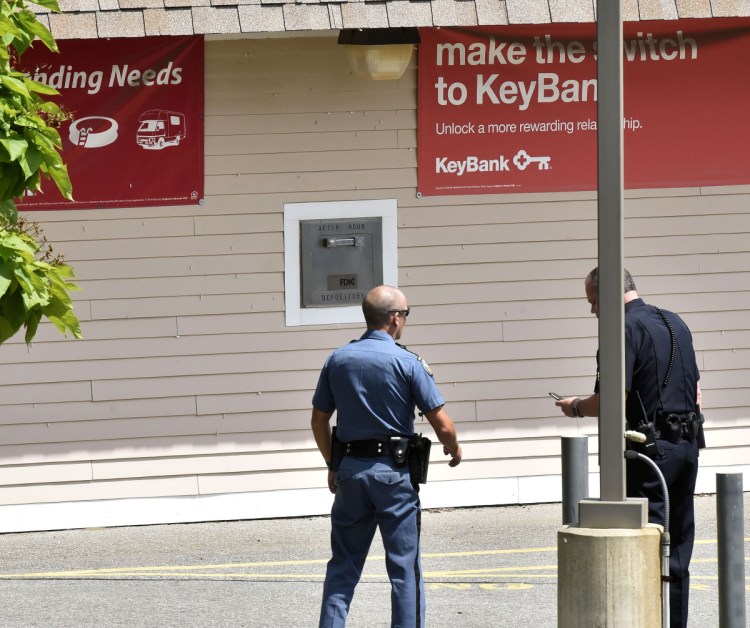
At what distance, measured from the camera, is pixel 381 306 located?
6.52 metres

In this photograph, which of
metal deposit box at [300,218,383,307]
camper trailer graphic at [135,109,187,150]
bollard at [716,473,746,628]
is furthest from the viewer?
metal deposit box at [300,218,383,307]

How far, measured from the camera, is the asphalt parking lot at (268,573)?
744 centimetres

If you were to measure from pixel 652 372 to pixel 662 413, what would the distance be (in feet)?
0.68

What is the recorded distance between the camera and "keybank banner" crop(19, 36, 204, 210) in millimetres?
9680

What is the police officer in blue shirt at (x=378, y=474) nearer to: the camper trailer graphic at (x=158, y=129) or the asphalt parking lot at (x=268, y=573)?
the asphalt parking lot at (x=268, y=573)

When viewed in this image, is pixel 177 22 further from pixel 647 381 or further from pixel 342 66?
pixel 647 381

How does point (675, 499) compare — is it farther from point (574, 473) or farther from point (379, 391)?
point (379, 391)

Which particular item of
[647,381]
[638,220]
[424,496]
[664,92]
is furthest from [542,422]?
[647,381]

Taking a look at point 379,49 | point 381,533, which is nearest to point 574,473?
point 381,533

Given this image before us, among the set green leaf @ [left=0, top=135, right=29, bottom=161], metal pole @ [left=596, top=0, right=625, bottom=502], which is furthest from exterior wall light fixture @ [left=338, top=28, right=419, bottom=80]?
green leaf @ [left=0, top=135, right=29, bottom=161]

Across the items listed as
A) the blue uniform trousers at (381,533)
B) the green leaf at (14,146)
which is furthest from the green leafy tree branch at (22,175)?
the blue uniform trousers at (381,533)

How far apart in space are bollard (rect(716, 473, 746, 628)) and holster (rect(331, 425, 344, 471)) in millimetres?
1775

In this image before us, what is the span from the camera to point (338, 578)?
20.9ft

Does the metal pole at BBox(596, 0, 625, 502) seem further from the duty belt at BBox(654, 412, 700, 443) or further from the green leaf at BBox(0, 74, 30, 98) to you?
A: the green leaf at BBox(0, 74, 30, 98)
